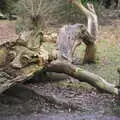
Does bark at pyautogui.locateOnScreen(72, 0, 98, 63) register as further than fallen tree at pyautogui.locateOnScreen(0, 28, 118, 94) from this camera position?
Yes

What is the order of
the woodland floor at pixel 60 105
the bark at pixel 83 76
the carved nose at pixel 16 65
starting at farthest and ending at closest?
the bark at pixel 83 76
the woodland floor at pixel 60 105
the carved nose at pixel 16 65

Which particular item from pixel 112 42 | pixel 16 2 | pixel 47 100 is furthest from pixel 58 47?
pixel 16 2

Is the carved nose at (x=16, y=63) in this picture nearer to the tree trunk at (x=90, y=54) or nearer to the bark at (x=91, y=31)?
the bark at (x=91, y=31)

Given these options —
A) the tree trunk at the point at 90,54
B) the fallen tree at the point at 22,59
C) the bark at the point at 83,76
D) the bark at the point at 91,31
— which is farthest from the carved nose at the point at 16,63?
the tree trunk at the point at 90,54

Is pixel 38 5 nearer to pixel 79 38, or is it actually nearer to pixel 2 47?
pixel 79 38

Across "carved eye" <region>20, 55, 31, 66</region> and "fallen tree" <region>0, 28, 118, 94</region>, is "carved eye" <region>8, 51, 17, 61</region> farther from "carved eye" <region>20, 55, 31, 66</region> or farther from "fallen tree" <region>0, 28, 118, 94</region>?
"carved eye" <region>20, 55, 31, 66</region>

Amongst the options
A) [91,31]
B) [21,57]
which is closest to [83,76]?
[21,57]

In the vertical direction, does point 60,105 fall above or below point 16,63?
below

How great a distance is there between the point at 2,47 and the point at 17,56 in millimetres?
295

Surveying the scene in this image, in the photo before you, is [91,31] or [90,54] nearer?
[91,31]

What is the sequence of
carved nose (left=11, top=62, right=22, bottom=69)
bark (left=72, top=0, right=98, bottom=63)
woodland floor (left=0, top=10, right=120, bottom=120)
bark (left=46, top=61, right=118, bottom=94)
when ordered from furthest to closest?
bark (left=72, top=0, right=98, bottom=63) → bark (left=46, top=61, right=118, bottom=94) → woodland floor (left=0, top=10, right=120, bottom=120) → carved nose (left=11, top=62, right=22, bottom=69)

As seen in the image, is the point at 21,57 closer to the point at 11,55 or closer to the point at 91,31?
the point at 11,55

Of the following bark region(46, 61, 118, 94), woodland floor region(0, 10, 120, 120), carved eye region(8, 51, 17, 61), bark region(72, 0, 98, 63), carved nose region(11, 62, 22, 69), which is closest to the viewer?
carved nose region(11, 62, 22, 69)

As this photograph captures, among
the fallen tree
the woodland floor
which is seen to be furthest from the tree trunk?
the fallen tree
